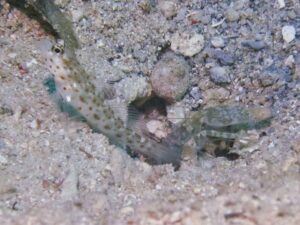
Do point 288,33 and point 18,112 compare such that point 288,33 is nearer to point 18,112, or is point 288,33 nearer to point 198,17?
point 198,17

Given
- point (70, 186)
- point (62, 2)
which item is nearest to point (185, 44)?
point (62, 2)

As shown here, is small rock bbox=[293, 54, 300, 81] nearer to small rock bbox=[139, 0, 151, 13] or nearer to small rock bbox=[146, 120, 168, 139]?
small rock bbox=[146, 120, 168, 139]

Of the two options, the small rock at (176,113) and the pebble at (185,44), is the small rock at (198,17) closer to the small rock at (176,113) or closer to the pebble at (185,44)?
the pebble at (185,44)

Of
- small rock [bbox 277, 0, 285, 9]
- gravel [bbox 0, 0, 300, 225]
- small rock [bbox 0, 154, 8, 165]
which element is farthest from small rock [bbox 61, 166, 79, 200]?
small rock [bbox 277, 0, 285, 9]

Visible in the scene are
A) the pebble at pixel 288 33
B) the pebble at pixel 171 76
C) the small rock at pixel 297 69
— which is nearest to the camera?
the small rock at pixel 297 69

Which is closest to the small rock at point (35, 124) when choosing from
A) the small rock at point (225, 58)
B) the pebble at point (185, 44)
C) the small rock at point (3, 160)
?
the small rock at point (3, 160)
